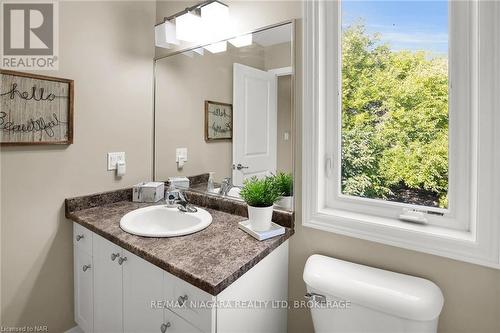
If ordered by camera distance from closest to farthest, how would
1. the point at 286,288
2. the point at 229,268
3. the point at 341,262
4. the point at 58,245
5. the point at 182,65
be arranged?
the point at 229,268 → the point at 341,262 → the point at 286,288 → the point at 58,245 → the point at 182,65

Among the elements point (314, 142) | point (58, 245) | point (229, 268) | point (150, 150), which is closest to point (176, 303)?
point (229, 268)

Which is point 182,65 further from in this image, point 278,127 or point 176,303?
point 176,303

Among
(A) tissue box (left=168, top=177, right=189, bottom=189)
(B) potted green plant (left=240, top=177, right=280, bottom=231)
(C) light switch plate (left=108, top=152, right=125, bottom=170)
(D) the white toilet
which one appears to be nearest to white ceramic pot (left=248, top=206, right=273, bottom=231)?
(B) potted green plant (left=240, top=177, right=280, bottom=231)

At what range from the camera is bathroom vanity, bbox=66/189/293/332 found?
3.04 feet

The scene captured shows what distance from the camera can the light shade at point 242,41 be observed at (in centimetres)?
148

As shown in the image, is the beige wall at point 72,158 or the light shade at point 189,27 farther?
the light shade at point 189,27

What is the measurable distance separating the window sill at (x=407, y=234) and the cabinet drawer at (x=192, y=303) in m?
0.61

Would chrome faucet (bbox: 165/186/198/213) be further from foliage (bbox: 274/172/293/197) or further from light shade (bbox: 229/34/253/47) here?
light shade (bbox: 229/34/253/47)

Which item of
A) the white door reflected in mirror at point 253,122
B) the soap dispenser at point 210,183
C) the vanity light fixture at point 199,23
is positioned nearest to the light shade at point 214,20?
the vanity light fixture at point 199,23

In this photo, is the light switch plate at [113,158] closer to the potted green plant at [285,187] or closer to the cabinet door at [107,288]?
the cabinet door at [107,288]

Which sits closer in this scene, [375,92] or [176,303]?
[176,303]

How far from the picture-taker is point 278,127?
1.39 meters

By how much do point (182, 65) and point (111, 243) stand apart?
3.93 feet

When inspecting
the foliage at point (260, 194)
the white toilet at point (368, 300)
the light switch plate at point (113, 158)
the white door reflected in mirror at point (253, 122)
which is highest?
the white door reflected in mirror at point (253, 122)
